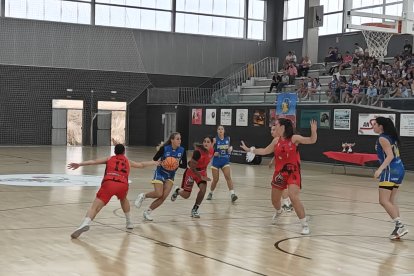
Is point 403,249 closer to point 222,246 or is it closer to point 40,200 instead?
point 222,246

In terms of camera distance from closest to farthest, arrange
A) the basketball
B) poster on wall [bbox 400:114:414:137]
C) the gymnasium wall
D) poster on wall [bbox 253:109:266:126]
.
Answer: the basketball
poster on wall [bbox 400:114:414:137]
the gymnasium wall
poster on wall [bbox 253:109:266:126]

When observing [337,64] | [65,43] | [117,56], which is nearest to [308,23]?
[337,64]

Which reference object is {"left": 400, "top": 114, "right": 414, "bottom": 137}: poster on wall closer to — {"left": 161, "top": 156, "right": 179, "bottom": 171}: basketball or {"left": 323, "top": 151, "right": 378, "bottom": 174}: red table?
{"left": 323, "top": 151, "right": 378, "bottom": 174}: red table

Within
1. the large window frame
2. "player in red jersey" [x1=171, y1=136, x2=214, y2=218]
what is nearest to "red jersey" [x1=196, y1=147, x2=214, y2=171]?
"player in red jersey" [x1=171, y1=136, x2=214, y2=218]

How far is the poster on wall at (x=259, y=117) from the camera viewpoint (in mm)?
34656

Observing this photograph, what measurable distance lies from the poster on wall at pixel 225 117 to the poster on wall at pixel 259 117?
7.08ft

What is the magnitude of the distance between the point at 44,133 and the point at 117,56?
22.7 feet

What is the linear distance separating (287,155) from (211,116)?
2764 cm

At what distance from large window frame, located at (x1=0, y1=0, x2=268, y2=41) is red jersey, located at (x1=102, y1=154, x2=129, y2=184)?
107 feet

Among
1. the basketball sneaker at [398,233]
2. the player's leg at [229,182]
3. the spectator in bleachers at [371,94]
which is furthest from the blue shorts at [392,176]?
the spectator in bleachers at [371,94]

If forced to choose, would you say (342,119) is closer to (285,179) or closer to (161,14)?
(161,14)

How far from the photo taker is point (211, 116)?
3856 centimetres

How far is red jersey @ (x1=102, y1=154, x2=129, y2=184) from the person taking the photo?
1009cm

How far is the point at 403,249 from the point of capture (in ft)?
31.8
